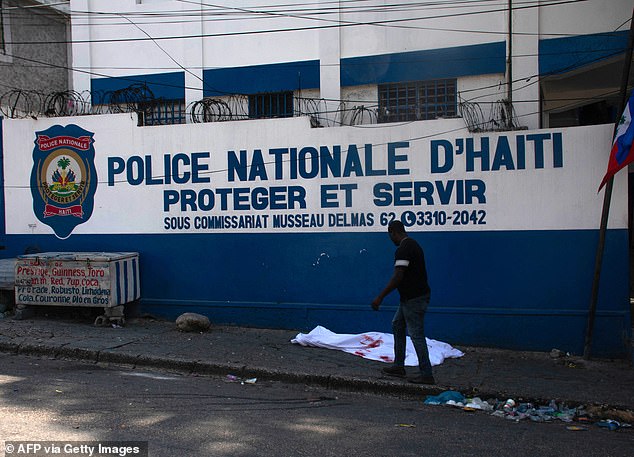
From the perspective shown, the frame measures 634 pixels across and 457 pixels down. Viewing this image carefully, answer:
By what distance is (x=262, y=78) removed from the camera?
10.9 meters

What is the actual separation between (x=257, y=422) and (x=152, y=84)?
819 centimetres

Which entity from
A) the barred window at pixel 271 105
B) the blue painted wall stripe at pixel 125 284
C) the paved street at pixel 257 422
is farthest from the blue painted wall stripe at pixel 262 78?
the paved street at pixel 257 422

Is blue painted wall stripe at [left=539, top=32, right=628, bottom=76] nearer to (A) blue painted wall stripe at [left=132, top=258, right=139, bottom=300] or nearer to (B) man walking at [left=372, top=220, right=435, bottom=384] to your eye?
(B) man walking at [left=372, top=220, right=435, bottom=384]

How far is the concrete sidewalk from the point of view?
6465 millimetres

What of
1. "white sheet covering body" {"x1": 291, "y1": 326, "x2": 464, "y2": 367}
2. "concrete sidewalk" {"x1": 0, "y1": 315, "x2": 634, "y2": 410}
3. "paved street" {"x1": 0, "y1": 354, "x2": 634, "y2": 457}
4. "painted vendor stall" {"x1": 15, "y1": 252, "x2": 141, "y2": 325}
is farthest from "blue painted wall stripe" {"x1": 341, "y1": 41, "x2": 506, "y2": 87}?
"paved street" {"x1": 0, "y1": 354, "x2": 634, "y2": 457}

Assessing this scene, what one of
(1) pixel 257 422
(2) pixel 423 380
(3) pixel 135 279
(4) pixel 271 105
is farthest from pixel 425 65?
(1) pixel 257 422

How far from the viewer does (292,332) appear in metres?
9.12

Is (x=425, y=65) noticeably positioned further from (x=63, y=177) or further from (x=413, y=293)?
(x=63, y=177)

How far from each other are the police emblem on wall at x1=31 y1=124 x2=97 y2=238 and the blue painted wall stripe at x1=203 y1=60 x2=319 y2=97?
251cm

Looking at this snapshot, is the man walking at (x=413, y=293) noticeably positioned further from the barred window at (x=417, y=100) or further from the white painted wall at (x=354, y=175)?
the barred window at (x=417, y=100)

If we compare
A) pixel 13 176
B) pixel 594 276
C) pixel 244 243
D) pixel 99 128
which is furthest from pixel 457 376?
pixel 13 176

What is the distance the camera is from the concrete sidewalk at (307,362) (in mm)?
6465

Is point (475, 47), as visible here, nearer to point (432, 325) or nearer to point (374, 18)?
point (374, 18)

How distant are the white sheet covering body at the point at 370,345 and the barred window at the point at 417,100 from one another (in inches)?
148
